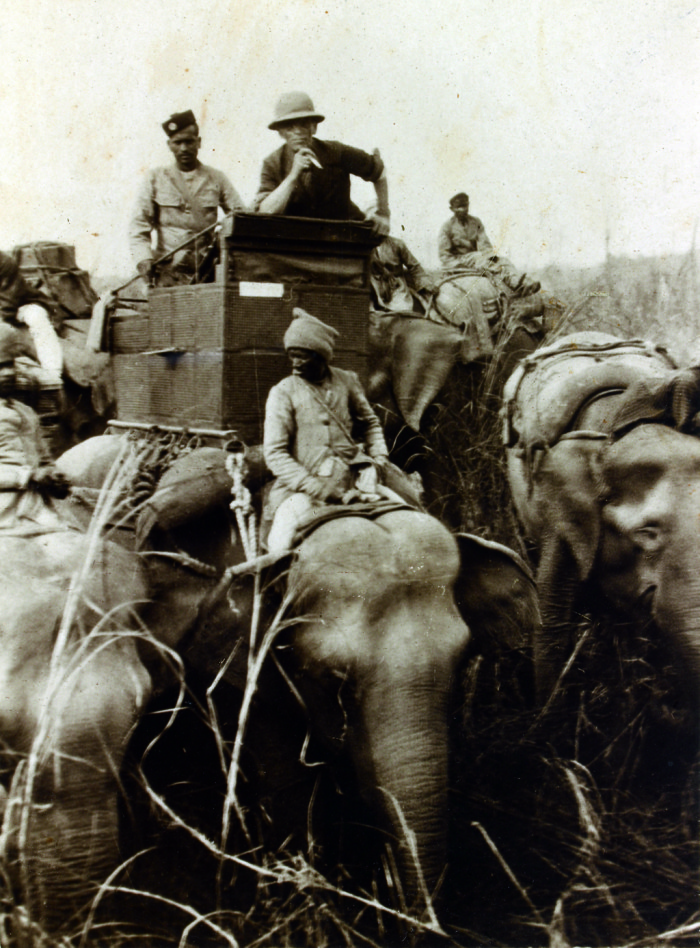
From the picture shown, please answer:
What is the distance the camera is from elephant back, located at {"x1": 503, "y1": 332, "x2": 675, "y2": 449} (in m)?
3.29

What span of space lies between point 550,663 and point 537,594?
28 cm

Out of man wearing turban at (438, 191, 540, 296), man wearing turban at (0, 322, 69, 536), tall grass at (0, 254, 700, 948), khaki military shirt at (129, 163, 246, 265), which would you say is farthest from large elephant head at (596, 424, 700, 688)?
man wearing turban at (0, 322, 69, 536)

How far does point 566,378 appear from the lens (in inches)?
135

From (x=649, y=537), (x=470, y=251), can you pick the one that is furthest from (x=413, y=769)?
(x=470, y=251)

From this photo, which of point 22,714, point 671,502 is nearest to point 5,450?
point 22,714

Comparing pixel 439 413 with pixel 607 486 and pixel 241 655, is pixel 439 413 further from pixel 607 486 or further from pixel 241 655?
pixel 241 655

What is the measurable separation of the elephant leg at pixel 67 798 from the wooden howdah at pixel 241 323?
88cm

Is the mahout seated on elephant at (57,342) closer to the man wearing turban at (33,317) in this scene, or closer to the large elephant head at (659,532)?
the man wearing turban at (33,317)

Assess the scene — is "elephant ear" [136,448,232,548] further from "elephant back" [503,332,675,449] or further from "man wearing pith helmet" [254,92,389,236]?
"elephant back" [503,332,675,449]

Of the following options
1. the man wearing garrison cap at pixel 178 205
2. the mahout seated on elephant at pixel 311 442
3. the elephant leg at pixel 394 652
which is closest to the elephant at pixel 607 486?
the elephant leg at pixel 394 652

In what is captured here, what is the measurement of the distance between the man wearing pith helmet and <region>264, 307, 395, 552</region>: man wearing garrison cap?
0.36m

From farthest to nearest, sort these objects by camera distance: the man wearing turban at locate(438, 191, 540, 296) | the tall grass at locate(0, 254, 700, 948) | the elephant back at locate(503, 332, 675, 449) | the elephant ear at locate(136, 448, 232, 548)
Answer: the elephant back at locate(503, 332, 675, 449) → the man wearing turban at locate(438, 191, 540, 296) → the elephant ear at locate(136, 448, 232, 548) → the tall grass at locate(0, 254, 700, 948)

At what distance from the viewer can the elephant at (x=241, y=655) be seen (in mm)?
2363

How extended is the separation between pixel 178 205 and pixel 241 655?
1.43 m
